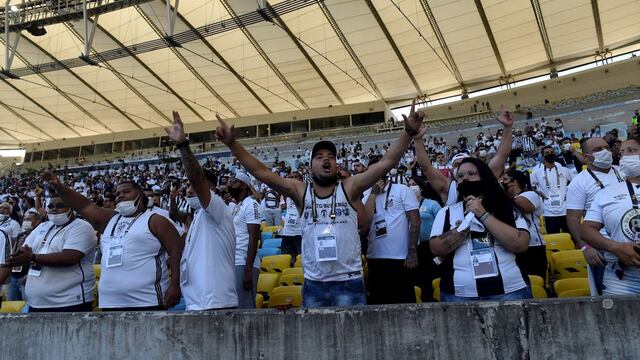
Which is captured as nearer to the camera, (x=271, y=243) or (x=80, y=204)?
(x=80, y=204)

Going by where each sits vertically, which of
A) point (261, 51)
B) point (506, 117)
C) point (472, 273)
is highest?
point (261, 51)

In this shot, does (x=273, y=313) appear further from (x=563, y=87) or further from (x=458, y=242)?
(x=563, y=87)

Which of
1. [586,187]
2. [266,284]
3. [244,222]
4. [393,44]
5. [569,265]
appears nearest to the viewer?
[586,187]

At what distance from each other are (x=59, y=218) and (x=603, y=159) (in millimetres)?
4086

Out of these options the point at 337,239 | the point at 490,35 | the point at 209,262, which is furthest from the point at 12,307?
the point at 490,35

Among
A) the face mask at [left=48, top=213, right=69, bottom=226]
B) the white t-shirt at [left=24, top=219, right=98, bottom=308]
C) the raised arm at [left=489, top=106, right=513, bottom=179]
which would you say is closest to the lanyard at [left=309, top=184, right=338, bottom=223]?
the raised arm at [left=489, top=106, right=513, bottom=179]

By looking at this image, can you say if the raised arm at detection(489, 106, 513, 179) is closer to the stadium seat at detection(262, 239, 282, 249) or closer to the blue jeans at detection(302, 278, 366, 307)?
the blue jeans at detection(302, 278, 366, 307)

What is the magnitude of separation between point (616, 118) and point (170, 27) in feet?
68.6

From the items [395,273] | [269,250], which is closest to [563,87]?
[269,250]

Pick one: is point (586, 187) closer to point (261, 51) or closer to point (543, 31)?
point (543, 31)

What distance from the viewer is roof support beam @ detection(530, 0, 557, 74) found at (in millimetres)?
24859

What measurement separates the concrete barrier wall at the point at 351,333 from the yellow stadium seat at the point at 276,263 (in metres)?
3.06

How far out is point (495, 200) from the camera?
2758 millimetres

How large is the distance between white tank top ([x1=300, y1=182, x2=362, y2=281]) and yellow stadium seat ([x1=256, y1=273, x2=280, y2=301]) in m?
1.67
